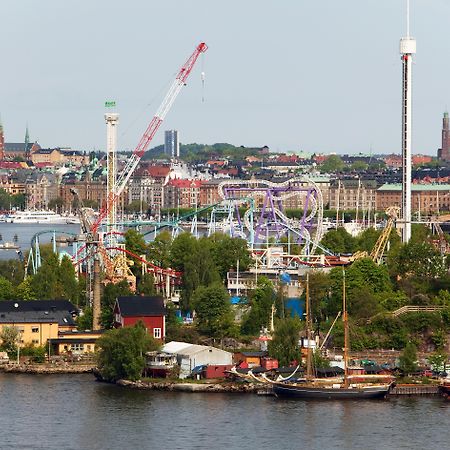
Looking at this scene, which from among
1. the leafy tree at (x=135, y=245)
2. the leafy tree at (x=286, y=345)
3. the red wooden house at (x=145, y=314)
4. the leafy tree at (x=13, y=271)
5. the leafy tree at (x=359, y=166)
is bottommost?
the leafy tree at (x=286, y=345)

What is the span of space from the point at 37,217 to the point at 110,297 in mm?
59400

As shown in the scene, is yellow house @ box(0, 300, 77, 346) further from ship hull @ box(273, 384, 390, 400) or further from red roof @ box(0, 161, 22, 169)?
red roof @ box(0, 161, 22, 169)

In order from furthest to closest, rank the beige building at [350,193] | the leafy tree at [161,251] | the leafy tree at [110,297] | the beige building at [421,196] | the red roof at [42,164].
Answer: the red roof at [42,164]
the beige building at [350,193]
the beige building at [421,196]
the leafy tree at [161,251]
the leafy tree at [110,297]

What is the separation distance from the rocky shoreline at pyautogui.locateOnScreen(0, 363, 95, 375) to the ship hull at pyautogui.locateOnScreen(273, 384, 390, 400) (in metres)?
3.77

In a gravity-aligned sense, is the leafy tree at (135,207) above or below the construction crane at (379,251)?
above

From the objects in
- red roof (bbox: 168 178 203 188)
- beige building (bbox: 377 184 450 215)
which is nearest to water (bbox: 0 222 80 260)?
red roof (bbox: 168 178 203 188)

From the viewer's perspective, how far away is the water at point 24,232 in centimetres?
5726

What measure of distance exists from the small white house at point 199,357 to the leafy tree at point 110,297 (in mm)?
3054

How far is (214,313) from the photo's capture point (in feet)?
96.3

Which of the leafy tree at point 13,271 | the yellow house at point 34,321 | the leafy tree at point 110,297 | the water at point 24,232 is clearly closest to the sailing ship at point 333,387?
the yellow house at point 34,321

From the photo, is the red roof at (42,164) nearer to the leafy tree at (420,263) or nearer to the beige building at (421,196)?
the beige building at (421,196)

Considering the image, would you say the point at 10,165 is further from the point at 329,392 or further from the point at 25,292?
the point at 329,392

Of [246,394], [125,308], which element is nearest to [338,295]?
[125,308]

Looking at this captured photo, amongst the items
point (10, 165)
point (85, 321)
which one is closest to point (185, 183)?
point (10, 165)
